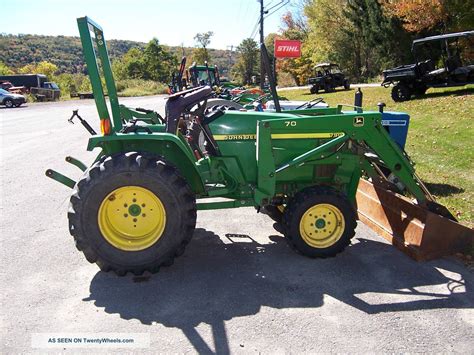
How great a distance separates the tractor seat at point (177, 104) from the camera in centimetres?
423

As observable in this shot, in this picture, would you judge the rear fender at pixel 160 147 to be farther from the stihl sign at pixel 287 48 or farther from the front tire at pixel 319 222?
the stihl sign at pixel 287 48

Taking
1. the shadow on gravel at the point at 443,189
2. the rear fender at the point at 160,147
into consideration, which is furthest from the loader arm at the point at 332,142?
the shadow on gravel at the point at 443,189

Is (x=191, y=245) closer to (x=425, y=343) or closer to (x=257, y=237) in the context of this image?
(x=257, y=237)

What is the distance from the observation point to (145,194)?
372cm

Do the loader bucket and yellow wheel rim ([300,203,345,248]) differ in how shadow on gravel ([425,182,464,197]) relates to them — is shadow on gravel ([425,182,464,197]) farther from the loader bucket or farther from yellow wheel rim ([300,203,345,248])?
yellow wheel rim ([300,203,345,248])

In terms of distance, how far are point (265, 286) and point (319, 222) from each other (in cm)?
90

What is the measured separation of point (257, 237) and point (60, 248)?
2086mm

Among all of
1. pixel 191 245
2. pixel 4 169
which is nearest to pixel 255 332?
pixel 191 245

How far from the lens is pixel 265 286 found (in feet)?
11.7

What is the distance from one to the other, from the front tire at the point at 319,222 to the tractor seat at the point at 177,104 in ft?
4.51

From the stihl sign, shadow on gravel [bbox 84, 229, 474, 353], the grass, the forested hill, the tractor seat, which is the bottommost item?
the grass

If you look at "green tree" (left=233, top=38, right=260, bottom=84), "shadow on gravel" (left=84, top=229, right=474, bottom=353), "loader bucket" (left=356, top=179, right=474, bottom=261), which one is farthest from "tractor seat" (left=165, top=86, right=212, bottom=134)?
"green tree" (left=233, top=38, right=260, bottom=84)

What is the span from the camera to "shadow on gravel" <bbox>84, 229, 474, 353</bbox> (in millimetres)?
3209

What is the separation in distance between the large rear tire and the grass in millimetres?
3221
